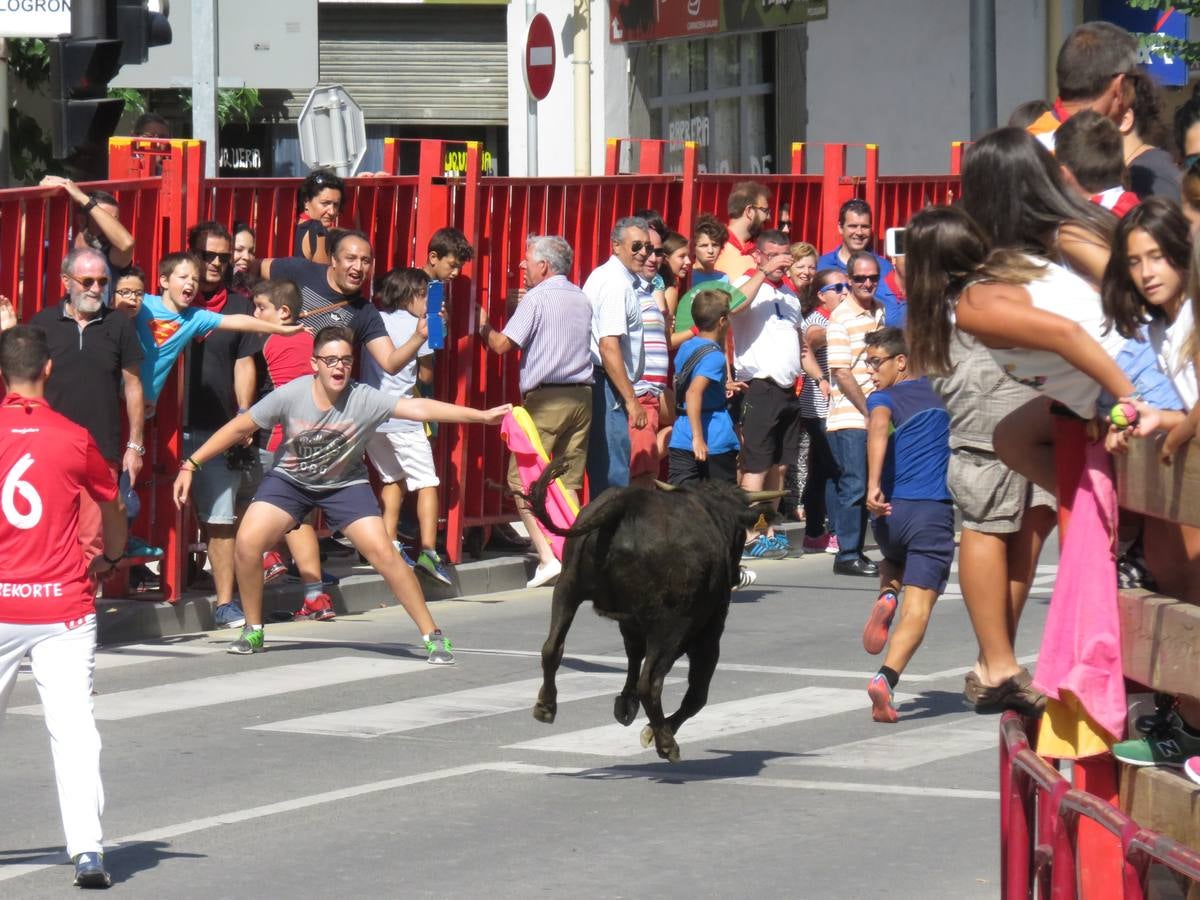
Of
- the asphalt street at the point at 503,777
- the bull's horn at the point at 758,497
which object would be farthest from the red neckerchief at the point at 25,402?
the bull's horn at the point at 758,497

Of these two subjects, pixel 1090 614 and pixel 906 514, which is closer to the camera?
pixel 1090 614

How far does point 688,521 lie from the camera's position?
850 cm

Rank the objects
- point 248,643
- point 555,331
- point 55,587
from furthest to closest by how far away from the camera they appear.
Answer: point 555,331, point 248,643, point 55,587

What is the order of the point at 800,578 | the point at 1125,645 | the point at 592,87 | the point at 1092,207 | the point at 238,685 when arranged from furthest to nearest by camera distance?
the point at 592,87, the point at 800,578, the point at 238,685, the point at 1092,207, the point at 1125,645

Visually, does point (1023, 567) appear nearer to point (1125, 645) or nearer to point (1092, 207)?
point (1092, 207)

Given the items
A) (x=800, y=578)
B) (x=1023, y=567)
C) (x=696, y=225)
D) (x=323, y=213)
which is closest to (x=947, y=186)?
(x=696, y=225)

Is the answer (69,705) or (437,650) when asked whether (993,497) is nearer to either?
(69,705)

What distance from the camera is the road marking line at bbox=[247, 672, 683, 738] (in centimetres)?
957

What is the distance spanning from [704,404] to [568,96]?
9314 mm

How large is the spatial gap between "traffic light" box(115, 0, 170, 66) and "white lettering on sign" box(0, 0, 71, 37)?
57 cm

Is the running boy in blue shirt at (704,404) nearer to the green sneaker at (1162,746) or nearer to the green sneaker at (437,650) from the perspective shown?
the green sneaker at (437,650)

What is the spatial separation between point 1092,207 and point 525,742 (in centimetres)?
395

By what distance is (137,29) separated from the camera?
43.3 feet

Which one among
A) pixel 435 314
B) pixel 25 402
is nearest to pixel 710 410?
pixel 435 314
